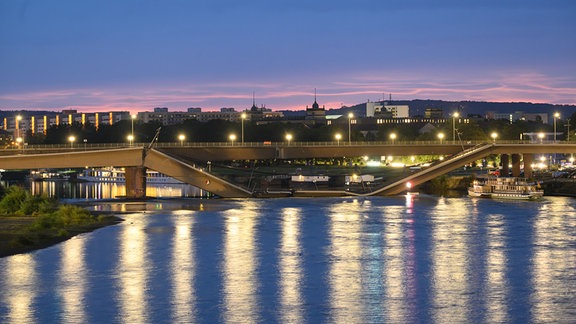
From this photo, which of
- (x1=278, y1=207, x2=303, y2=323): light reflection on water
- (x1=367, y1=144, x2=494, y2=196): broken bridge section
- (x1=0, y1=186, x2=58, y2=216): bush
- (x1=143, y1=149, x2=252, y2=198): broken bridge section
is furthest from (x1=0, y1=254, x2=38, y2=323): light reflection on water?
(x1=367, y1=144, x2=494, y2=196): broken bridge section

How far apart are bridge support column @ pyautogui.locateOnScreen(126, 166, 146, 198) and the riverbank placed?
2026cm

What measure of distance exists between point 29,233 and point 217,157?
138ft

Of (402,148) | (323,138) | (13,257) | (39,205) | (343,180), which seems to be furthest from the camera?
(323,138)

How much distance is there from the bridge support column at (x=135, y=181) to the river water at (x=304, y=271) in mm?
19469

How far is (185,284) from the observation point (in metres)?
51.8

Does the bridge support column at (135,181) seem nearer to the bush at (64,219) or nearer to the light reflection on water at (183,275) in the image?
the bush at (64,219)

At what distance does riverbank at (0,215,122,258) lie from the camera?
65119mm

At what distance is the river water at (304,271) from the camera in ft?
149

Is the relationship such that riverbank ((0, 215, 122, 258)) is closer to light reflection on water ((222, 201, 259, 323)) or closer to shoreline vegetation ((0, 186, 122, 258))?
shoreline vegetation ((0, 186, 122, 258))

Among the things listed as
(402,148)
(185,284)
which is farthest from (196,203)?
(185,284)

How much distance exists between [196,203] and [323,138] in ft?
304

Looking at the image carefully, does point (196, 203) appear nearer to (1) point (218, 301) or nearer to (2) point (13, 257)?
(2) point (13, 257)

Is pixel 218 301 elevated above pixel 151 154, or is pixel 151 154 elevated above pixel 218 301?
pixel 151 154

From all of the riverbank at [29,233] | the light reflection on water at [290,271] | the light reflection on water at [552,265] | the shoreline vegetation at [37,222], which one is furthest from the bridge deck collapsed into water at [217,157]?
the light reflection on water at [552,265]
